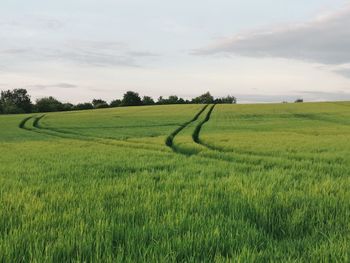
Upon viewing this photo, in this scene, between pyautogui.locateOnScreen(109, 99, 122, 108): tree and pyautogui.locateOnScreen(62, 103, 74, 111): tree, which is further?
pyautogui.locateOnScreen(109, 99, 122, 108): tree

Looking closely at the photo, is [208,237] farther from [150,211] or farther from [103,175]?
[103,175]

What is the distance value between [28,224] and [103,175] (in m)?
5.80

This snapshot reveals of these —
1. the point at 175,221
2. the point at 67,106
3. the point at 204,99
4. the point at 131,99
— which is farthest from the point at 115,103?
the point at 175,221

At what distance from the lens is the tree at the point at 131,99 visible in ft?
404

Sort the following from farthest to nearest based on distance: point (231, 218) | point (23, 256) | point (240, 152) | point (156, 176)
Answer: point (240, 152), point (156, 176), point (231, 218), point (23, 256)

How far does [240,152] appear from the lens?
19.8 metres

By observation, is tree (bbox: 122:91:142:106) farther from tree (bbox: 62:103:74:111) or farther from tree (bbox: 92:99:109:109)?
tree (bbox: 62:103:74:111)

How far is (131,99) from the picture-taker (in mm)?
124312

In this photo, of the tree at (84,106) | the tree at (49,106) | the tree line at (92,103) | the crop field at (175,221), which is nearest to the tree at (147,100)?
the tree line at (92,103)

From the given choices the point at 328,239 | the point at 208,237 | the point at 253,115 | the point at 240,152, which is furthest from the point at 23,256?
the point at 253,115

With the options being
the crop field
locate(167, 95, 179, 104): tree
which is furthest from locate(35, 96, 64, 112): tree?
the crop field

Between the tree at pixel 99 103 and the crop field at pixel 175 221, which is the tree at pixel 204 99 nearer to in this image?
the tree at pixel 99 103

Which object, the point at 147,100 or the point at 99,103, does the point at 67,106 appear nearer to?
the point at 99,103

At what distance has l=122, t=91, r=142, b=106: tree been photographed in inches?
4845
